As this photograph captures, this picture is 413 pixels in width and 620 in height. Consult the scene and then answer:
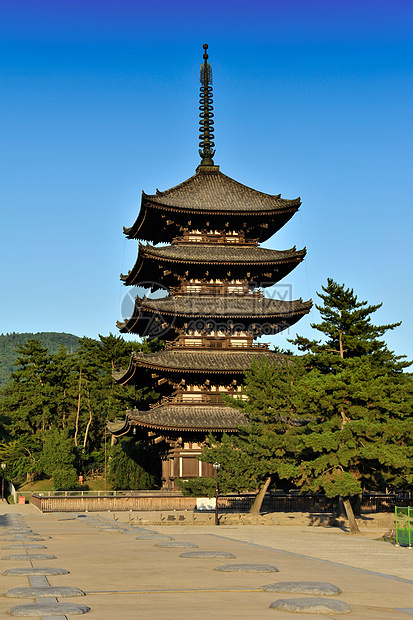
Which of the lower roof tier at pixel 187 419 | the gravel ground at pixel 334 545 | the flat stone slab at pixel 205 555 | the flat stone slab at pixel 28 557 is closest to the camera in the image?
the flat stone slab at pixel 28 557

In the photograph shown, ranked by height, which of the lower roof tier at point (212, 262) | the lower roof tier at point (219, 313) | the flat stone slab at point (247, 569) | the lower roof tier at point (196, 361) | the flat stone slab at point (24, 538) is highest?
the lower roof tier at point (212, 262)

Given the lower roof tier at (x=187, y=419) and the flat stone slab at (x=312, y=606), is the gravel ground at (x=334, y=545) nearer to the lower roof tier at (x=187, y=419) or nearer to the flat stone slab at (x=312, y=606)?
the flat stone slab at (x=312, y=606)

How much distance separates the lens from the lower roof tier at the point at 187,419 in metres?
46.3

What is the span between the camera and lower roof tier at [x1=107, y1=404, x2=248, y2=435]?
152 ft

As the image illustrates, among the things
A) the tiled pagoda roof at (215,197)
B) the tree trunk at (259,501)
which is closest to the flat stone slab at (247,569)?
the tree trunk at (259,501)

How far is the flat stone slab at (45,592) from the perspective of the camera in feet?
36.4

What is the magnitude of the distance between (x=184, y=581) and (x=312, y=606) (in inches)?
137

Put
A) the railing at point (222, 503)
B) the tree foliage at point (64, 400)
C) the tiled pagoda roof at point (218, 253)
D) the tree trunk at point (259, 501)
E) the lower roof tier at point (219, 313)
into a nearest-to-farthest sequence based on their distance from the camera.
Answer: the tree trunk at point (259, 501), the railing at point (222, 503), the lower roof tier at point (219, 313), the tiled pagoda roof at point (218, 253), the tree foliage at point (64, 400)

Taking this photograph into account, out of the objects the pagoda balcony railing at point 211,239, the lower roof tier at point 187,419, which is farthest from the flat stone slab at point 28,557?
the pagoda balcony railing at point 211,239

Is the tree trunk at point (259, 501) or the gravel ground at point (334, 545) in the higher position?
the tree trunk at point (259, 501)

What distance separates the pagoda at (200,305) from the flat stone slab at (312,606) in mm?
35702

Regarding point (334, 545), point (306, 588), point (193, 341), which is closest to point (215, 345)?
point (193, 341)

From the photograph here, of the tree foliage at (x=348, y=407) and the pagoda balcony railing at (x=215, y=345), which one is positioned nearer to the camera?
the tree foliage at (x=348, y=407)

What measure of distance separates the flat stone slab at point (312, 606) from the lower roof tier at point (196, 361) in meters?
35.2
